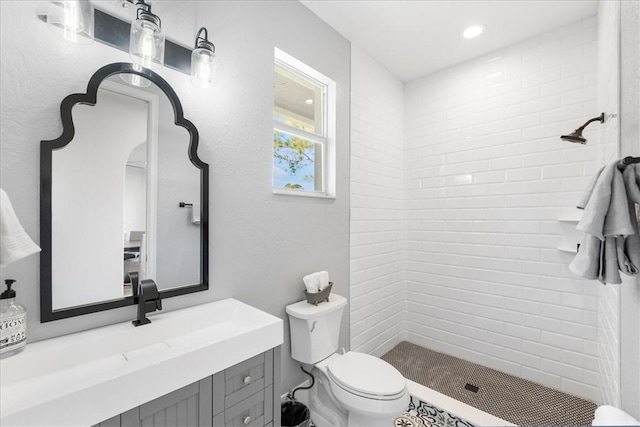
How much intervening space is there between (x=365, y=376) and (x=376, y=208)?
4.74 ft

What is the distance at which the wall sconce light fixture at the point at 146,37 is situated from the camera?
3.91ft

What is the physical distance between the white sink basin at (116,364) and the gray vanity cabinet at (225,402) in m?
0.04

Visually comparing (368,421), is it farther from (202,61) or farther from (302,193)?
(202,61)

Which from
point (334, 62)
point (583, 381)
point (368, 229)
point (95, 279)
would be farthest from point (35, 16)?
point (583, 381)

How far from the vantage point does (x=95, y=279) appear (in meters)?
1.21

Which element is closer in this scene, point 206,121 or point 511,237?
point 206,121

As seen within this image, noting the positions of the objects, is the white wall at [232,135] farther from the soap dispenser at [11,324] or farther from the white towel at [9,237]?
the white towel at [9,237]

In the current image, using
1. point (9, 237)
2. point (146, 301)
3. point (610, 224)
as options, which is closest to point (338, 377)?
point (146, 301)

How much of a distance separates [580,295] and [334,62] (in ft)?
8.22

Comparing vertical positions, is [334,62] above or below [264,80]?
above

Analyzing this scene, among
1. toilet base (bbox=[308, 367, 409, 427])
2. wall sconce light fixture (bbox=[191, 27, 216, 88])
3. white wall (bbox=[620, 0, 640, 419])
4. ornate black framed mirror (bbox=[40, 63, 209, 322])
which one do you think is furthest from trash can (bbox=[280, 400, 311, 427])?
wall sconce light fixture (bbox=[191, 27, 216, 88])

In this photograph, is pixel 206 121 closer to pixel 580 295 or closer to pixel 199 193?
pixel 199 193

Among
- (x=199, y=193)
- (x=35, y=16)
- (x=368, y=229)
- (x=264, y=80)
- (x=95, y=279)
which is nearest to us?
(x=35, y=16)

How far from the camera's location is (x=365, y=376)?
5.37ft
